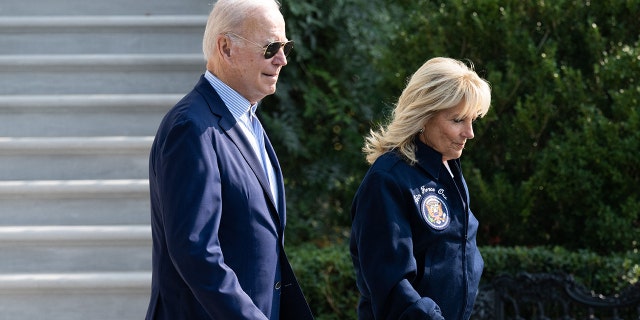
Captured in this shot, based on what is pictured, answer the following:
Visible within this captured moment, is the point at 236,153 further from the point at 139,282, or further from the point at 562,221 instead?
the point at 562,221

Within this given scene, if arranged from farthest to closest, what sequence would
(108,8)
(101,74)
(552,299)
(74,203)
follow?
(108,8) < (101,74) < (74,203) < (552,299)

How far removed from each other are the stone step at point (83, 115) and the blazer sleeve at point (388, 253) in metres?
3.17

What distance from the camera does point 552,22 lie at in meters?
6.16

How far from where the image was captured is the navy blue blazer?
8.82 ft

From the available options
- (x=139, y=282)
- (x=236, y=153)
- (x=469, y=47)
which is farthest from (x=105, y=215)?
(x=236, y=153)

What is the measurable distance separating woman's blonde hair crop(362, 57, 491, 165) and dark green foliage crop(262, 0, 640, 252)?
2034 millimetres

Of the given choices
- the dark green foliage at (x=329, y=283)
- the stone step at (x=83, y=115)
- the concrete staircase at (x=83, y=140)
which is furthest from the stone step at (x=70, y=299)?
the stone step at (x=83, y=115)

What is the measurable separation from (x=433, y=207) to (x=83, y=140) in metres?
3.13

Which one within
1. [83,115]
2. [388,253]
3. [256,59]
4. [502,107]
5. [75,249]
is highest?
[256,59]

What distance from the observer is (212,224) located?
2729 millimetres

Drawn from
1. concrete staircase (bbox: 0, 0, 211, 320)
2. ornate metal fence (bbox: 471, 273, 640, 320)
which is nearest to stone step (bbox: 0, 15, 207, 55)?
concrete staircase (bbox: 0, 0, 211, 320)

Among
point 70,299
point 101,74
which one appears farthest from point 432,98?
point 101,74

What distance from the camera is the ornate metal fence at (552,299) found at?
198 inches

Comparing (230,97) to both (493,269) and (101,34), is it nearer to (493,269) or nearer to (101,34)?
(493,269)
